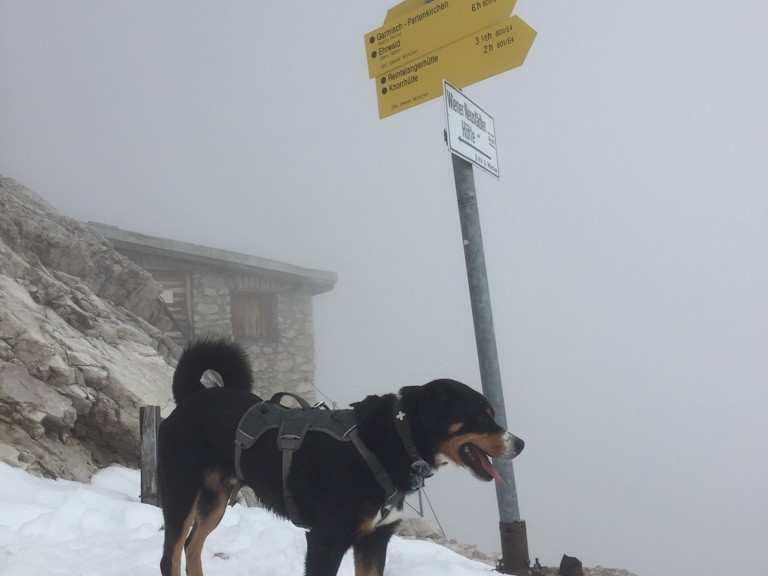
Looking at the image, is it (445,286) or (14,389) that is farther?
(445,286)

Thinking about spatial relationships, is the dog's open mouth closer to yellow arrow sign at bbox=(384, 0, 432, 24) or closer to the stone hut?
yellow arrow sign at bbox=(384, 0, 432, 24)

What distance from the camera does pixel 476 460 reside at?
2555 millimetres

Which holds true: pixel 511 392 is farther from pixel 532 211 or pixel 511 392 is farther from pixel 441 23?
pixel 532 211

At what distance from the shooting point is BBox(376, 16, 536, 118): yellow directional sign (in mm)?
3291

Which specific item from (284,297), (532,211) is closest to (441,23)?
(284,297)

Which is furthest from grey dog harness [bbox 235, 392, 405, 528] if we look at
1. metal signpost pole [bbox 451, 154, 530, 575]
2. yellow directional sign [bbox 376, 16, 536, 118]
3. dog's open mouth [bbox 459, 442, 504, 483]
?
yellow directional sign [bbox 376, 16, 536, 118]

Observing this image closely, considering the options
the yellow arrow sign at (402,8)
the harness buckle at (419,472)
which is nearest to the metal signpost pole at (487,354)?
the harness buckle at (419,472)

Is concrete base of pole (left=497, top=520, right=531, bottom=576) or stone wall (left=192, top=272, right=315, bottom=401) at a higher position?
stone wall (left=192, top=272, right=315, bottom=401)

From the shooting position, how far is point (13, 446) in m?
5.13

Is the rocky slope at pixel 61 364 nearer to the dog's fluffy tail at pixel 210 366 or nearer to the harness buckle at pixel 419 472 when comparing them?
the dog's fluffy tail at pixel 210 366

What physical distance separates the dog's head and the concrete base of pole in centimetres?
97

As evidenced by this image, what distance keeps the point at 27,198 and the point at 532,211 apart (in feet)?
509

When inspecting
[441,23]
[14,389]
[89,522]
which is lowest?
[89,522]

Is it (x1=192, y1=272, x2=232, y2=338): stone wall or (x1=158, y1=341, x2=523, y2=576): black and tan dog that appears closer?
(x1=158, y1=341, x2=523, y2=576): black and tan dog
